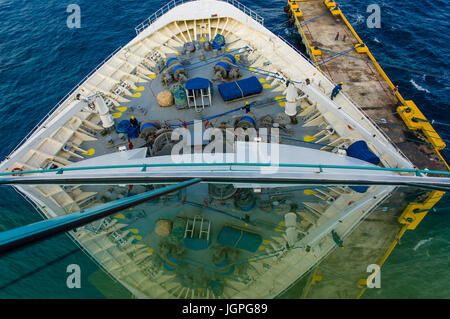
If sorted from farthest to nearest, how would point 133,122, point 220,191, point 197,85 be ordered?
point 197,85, point 133,122, point 220,191

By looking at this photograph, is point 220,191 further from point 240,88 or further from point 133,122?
point 240,88

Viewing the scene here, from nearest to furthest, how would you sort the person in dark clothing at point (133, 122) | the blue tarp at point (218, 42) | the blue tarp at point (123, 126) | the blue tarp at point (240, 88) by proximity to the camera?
the person in dark clothing at point (133, 122)
the blue tarp at point (123, 126)
the blue tarp at point (240, 88)
the blue tarp at point (218, 42)

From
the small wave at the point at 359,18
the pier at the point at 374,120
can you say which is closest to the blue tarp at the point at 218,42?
the pier at the point at 374,120

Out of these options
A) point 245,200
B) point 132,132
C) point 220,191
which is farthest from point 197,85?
point 245,200

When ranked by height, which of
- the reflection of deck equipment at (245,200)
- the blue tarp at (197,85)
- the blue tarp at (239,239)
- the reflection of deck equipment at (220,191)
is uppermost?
the reflection of deck equipment at (220,191)

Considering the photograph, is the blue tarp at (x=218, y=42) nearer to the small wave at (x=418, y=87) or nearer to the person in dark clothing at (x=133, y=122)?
the person in dark clothing at (x=133, y=122)
